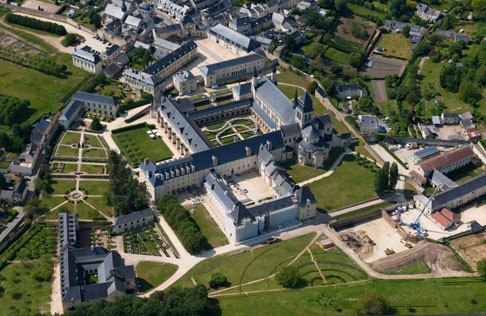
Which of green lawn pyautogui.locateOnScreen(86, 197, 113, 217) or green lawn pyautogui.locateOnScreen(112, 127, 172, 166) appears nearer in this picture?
green lawn pyautogui.locateOnScreen(86, 197, 113, 217)

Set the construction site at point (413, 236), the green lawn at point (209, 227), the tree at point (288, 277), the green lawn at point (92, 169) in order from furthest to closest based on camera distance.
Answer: the green lawn at point (92, 169), the green lawn at point (209, 227), the construction site at point (413, 236), the tree at point (288, 277)

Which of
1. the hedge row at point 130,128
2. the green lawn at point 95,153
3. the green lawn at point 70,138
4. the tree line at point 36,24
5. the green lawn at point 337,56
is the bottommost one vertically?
the green lawn at point 95,153

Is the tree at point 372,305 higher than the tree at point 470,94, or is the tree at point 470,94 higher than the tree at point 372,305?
the tree at point 470,94

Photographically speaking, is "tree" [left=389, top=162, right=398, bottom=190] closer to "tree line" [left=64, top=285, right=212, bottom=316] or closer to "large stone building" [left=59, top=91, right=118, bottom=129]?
"tree line" [left=64, top=285, right=212, bottom=316]

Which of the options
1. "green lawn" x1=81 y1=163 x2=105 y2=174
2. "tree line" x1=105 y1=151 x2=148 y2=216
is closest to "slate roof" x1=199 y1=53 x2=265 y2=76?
"green lawn" x1=81 y1=163 x2=105 y2=174

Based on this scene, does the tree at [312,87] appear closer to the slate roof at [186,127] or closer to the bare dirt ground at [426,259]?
the slate roof at [186,127]

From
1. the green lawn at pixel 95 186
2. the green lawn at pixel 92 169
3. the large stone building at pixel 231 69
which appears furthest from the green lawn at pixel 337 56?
the green lawn at pixel 95 186
